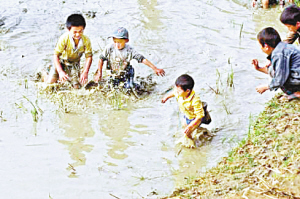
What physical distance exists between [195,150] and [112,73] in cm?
239

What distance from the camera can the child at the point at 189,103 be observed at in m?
5.97

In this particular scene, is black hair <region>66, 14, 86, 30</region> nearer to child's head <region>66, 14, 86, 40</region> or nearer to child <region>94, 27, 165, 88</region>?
child's head <region>66, 14, 86, 40</region>

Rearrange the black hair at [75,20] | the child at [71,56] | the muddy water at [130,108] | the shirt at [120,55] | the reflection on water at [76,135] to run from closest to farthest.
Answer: the muddy water at [130,108]
the reflection on water at [76,135]
the black hair at [75,20]
the child at [71,56]
the shirt at [120,55]

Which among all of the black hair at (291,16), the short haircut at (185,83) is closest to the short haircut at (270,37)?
the black hair at (291,16)

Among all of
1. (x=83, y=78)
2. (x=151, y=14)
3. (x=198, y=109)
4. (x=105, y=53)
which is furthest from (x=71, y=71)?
(x=151, y=14)

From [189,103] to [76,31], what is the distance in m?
2.39

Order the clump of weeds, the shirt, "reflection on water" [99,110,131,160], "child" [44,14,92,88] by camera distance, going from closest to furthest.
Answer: "reflection on water" [99,110,131,160]
the clump of weeds
"child" [44,14,92,88]
the shirt

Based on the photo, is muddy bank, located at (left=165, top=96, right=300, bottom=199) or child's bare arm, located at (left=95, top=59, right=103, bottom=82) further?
child's bare arm, located at (left=95, top=59, right=103, bottom=82)

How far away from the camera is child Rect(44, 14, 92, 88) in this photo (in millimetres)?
7523

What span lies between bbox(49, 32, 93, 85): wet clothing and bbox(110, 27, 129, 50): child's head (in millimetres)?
516

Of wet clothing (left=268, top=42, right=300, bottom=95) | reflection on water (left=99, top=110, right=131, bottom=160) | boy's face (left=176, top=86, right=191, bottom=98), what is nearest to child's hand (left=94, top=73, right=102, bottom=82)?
reflection on water (left=99, top=110, right=131, bottom=160)

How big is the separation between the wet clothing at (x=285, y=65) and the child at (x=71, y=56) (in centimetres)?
303

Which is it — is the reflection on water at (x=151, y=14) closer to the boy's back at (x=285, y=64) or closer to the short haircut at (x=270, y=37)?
the short haircut at (x=270, y=37)

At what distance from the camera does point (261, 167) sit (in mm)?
4816
